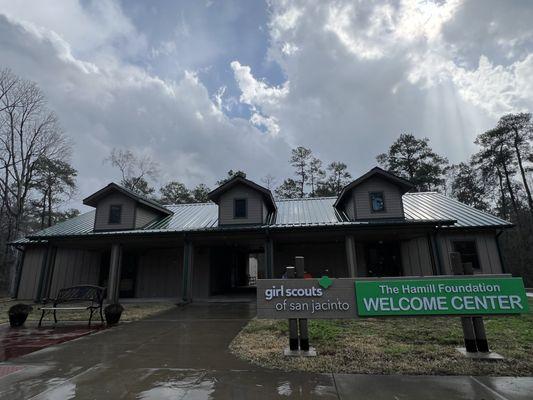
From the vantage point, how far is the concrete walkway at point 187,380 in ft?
12.0

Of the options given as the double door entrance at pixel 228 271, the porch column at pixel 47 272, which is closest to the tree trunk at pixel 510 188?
the double door entrance at pixel 228 271

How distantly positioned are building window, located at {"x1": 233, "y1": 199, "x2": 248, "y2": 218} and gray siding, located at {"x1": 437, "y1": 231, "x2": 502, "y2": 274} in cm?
935

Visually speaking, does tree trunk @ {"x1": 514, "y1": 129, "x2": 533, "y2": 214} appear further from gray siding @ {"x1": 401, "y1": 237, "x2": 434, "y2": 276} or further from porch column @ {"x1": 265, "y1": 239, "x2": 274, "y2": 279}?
porch column @ {"x1": 265, "y1": 239, "x2": 274, "y2": 279}

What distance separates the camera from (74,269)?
54.6 feet

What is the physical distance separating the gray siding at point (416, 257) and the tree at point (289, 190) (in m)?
21.7

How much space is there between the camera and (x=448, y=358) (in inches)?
192

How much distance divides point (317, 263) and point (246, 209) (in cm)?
482

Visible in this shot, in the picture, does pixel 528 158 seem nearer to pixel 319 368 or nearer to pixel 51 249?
pixel 319 368

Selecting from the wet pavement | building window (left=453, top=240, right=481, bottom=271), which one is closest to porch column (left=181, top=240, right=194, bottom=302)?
the wet pavement

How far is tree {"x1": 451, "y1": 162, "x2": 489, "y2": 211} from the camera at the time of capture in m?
34.4

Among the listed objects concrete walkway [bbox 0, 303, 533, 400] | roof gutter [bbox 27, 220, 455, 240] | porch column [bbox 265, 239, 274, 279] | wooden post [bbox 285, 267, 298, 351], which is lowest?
concrete walkway [bbox 0, 303, 533, 400]

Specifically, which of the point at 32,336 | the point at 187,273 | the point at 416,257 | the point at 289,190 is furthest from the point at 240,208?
the point at 289,190

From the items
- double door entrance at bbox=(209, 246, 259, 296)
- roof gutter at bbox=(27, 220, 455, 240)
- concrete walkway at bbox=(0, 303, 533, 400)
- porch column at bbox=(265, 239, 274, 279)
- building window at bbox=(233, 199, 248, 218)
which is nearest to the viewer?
concrete walkway at bbox=(0, 303, 533, 400)

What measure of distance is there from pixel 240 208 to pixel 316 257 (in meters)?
4.89
